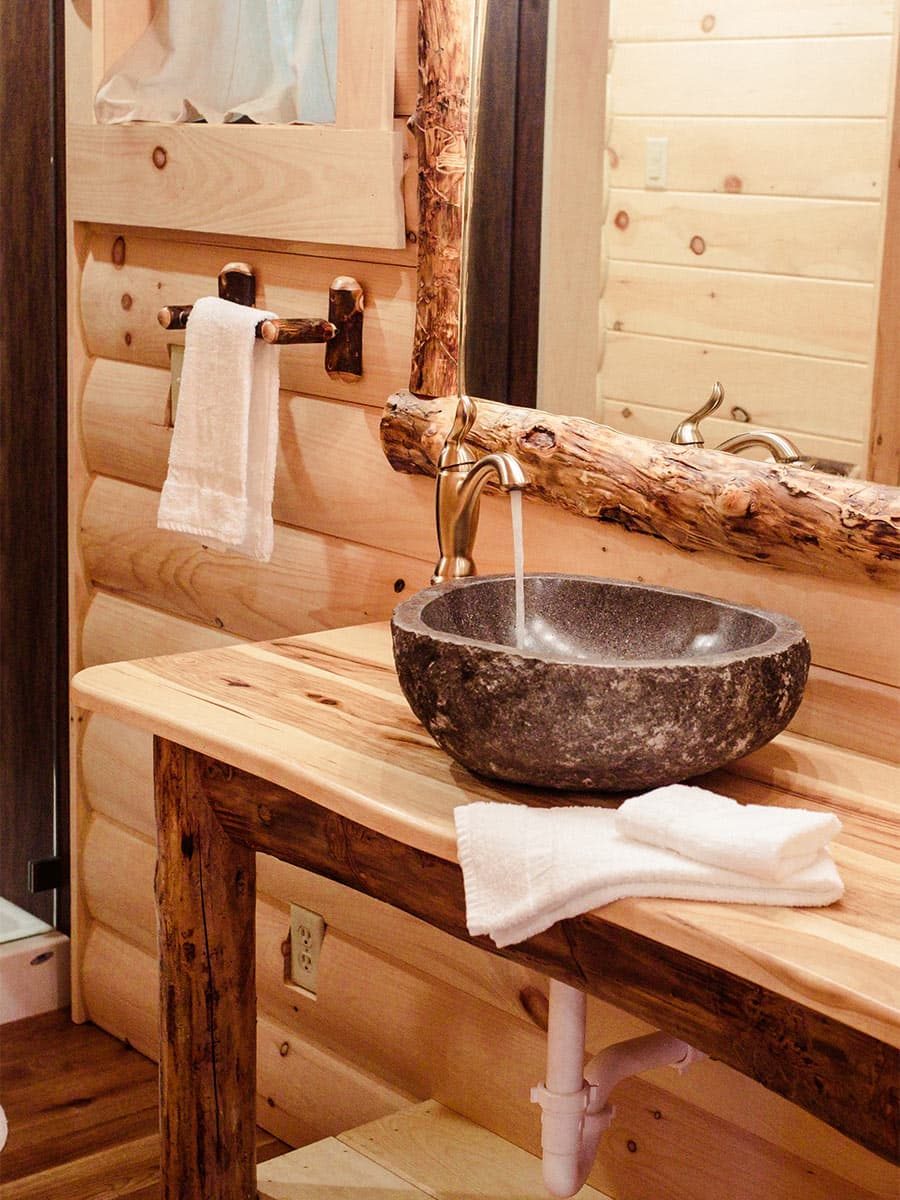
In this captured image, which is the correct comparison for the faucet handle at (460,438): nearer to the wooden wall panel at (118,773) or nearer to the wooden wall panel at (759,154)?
the wooden wall panel at (759,154)

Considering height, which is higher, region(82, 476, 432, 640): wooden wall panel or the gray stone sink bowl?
the gray stone sink bowl

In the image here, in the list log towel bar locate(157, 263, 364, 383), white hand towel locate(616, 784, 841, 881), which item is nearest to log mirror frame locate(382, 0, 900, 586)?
log towel bar locate(157, 263, 364, 383)

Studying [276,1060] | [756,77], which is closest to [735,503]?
[756,77]

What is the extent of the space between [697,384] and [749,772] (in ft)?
1.30

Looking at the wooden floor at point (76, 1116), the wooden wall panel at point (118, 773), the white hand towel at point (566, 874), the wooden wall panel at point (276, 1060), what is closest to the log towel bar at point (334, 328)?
the wooden wall panel at point (118, 773)

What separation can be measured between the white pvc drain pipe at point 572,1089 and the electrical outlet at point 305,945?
747 mm

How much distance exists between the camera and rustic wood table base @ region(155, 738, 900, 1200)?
983 millimetres

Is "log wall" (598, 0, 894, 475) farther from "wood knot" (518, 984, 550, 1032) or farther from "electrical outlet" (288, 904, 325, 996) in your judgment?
"electrical outlet" (288, 904, 325, 996)

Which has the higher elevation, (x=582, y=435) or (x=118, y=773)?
(x=582, y=435)

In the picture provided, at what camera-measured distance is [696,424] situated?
1455 mm

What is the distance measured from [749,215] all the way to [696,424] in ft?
0.67

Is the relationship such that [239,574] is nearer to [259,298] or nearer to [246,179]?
[259,298]

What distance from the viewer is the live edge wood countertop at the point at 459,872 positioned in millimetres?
951

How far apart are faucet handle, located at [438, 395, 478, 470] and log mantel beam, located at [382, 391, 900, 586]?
0.03 metres
